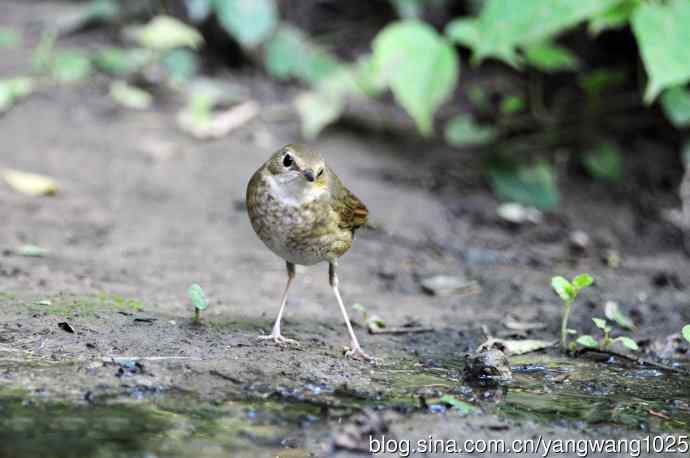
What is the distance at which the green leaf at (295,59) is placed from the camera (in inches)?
367

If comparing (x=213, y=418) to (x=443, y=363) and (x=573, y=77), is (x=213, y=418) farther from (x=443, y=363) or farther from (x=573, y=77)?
(x=573, y=77)

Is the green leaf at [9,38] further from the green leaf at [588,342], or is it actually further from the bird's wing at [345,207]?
the green leaf at [588,342]

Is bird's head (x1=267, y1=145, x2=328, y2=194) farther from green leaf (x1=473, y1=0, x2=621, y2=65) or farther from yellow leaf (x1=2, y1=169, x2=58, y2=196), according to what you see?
yellow leaf (x1=2, y1=169, x2=58, y2=196)

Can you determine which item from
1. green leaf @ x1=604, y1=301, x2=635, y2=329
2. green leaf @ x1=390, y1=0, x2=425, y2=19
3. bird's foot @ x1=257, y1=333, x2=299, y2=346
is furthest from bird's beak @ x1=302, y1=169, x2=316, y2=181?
green leaf @ x1=390, y1=0, x2=425, y2=19

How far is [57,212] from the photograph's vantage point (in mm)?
6555

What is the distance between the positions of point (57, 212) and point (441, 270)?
2822 millimetres

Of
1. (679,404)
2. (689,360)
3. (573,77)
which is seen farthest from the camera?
(573,77)

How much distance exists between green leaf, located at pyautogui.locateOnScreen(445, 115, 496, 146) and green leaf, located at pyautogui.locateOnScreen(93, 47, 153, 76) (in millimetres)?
3114

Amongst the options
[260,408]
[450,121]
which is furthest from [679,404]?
[450,121]

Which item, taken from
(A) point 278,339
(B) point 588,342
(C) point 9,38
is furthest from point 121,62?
(B) point 588,342

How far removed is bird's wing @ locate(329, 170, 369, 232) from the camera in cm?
458

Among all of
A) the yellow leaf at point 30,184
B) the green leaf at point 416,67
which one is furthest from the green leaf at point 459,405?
the yellow leaf at point 30,184

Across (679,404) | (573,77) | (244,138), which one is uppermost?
(573,77)

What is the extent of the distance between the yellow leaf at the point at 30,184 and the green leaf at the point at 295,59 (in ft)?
10.6
